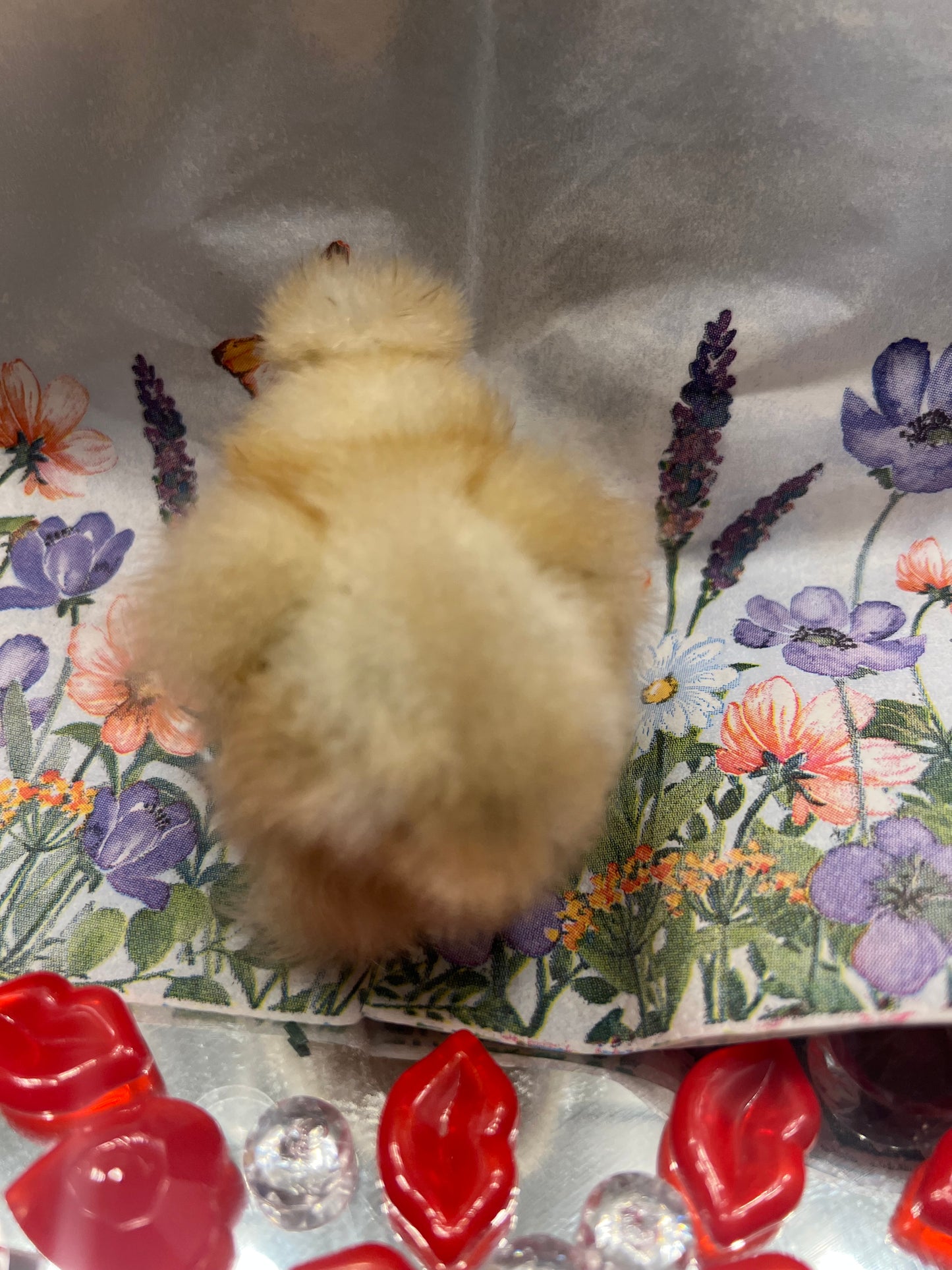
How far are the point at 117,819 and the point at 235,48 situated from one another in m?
0.63

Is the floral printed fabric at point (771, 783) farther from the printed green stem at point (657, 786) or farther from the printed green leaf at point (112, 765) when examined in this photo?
the printed green leaf at point (112, 765)

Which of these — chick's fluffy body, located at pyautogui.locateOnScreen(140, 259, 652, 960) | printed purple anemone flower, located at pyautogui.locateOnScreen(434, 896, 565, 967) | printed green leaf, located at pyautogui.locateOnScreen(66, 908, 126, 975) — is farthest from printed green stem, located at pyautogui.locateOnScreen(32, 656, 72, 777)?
printed purple anemone flower, located at pyautogui.locateOnScreen(434, 896, 565, 967)

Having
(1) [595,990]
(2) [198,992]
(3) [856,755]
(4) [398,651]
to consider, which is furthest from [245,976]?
(3) [856,755]

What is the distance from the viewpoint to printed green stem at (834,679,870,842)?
0.66m

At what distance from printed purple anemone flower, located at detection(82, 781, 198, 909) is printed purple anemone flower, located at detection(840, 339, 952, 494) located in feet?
2.06

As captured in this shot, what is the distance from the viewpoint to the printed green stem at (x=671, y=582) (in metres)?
0.85

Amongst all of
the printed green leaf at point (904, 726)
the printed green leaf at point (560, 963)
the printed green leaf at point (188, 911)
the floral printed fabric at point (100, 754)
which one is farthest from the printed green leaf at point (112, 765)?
the printed green leaf at point (904, 726)

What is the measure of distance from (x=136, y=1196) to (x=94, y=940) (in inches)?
7.2

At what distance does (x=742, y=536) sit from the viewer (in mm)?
868

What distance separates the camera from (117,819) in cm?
77

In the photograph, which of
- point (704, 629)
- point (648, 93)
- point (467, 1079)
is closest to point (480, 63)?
point (648, 93)

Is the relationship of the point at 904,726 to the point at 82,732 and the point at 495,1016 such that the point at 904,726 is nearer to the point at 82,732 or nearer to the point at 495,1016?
the point at 495,1016

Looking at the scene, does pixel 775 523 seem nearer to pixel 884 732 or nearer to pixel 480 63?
pixel 884 732

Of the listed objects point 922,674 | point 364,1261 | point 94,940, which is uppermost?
point 922,674
